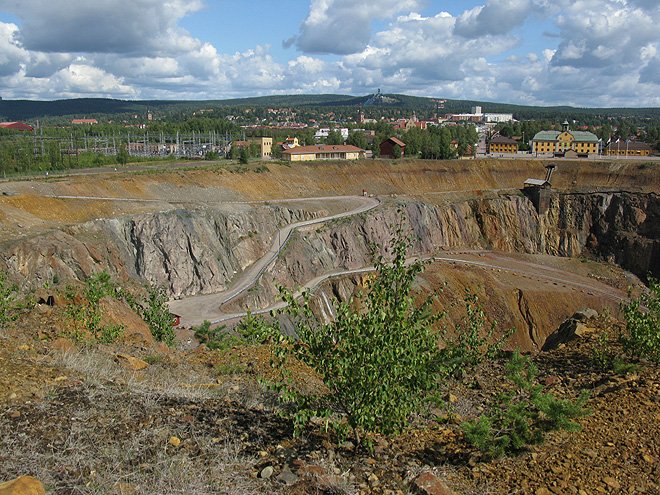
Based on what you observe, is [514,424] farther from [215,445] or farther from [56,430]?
[56,430]

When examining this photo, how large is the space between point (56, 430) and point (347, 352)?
17.0 ft

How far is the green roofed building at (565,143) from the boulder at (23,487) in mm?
108879

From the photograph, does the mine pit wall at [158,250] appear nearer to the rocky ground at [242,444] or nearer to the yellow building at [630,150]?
the rocky ground at [242,444]

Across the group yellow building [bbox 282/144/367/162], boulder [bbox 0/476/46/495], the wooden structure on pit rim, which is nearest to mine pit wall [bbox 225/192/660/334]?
the wooden structure on pit rim

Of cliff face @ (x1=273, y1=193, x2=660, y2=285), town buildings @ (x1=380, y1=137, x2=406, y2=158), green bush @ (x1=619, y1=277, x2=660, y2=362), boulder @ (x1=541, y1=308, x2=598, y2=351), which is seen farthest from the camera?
town buildings @ (x1=380, y1=137, x2=406, y2=158)

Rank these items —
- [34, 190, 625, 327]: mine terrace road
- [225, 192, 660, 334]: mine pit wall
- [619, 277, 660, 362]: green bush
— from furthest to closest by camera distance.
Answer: [225, 192, 660, 334]: mine pit wall
[34, 190, 625, 327]: mine terrace road
[619, 277, 660, 362]: green bush

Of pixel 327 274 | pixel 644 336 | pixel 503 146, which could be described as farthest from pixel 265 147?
pixel 644 336

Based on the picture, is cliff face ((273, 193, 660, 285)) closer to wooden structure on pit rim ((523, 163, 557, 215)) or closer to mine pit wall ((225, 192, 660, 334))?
mine pit wall ((225, 192, 660, 334))

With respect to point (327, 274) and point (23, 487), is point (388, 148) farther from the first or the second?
point (23, 487)

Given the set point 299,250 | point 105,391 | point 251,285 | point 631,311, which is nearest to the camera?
point 105,391

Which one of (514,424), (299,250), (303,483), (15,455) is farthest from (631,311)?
(299,250)

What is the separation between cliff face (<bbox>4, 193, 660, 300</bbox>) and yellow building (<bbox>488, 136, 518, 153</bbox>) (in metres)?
37.8

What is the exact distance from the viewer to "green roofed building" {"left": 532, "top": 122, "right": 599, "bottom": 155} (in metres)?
103

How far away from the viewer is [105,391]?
35.1 ft
